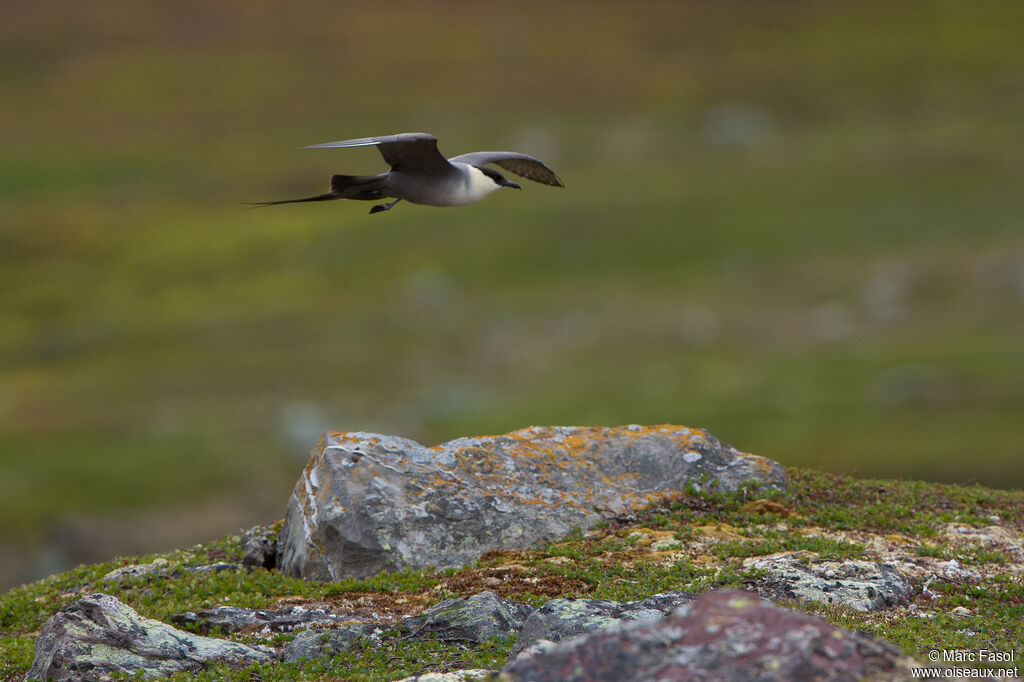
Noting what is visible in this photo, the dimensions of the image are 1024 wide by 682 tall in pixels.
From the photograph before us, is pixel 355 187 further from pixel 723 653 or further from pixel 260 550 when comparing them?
pixel 723 653

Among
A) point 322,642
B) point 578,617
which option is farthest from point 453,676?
point 322,642

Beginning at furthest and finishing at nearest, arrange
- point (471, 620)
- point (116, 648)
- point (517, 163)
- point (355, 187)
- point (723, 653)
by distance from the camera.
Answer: point (517, 163) → point (355, 187) → point (471, 620) → point (116, 648) → point (723, 653)

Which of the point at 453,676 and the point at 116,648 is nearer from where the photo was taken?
the point at 453,676

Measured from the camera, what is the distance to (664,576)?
16516 millimetres

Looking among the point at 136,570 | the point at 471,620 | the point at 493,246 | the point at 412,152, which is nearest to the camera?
the point at 471,620

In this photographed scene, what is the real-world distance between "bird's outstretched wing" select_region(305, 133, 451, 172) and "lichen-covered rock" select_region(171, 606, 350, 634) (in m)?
6.22

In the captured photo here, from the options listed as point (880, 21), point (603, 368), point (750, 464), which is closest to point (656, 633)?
point (750, 464)

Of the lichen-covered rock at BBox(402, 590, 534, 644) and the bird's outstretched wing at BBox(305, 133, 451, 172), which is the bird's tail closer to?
the bird's outstretched wing at BBox(305, 133, 451, 172)

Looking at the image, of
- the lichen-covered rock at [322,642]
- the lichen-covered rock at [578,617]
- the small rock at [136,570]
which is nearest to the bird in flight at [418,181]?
the lichen-covered rock at [322,642]

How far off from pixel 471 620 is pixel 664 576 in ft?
11.0

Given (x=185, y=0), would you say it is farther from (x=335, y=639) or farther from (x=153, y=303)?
(x=335, y=639)

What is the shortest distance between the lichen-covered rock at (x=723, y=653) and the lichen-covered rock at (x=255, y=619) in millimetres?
7447

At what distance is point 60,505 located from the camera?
44.2 metres

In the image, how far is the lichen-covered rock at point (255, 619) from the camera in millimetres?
15836
